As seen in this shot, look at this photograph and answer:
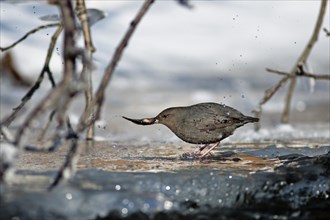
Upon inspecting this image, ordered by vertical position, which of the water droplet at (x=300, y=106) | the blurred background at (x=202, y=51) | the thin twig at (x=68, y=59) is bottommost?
the water droplet at (x=300, y=106)

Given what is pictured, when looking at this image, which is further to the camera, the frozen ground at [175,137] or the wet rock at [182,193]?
the frozen ground at [175,137]

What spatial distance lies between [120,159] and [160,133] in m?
2.27

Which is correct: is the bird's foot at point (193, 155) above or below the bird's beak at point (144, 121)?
below

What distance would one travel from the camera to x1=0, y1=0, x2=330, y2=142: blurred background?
22.0 feet

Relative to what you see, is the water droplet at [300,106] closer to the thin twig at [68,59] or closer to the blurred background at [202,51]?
the blurred background at [202,51]

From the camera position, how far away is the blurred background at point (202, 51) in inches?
264

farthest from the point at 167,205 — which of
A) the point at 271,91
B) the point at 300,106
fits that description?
the point at 300,106

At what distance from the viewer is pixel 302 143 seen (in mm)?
4031

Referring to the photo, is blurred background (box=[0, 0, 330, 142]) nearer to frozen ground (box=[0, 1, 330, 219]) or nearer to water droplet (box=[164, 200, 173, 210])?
frozen ground (box=[0, 1, 330, 219])

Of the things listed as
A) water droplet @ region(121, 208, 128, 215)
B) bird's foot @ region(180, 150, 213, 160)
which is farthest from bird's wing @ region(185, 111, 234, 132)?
water droplet @ region(121, 208, 128, 215)

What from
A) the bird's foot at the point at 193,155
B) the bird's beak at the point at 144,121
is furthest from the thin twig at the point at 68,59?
the bird's foot at the point at 193,155

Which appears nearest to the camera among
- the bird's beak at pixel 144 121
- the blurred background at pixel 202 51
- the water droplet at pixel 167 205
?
the water droplet at pixel 167 205

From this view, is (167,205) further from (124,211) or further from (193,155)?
(193,155)

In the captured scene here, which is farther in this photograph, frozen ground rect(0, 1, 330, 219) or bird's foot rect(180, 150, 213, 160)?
bird's foot rect(180, 150, 213, 160)
